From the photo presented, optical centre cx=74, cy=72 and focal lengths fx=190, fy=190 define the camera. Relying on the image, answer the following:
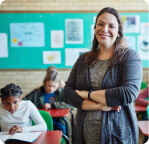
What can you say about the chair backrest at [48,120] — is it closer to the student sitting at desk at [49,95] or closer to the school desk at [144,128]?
the student sitting at desk at [49,95]

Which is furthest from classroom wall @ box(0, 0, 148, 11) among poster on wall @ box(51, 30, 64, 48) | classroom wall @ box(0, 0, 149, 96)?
poster on wall @ box(51, 30, 64, 48)

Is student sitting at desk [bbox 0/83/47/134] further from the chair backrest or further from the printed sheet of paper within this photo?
the printed sheet of paper

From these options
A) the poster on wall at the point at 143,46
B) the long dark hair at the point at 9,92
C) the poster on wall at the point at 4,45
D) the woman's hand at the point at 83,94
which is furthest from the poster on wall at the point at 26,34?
the woman's hand at the point at 83,94

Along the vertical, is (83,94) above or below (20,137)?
above

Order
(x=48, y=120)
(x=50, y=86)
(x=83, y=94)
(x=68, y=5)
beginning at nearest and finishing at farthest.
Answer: (x=83, y=94)
(x=48, y=120)
(x=50, y=86)
(x=68, y=5)

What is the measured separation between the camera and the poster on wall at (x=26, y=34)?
150 inches

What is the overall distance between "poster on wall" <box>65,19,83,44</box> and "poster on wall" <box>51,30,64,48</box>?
0.33ft

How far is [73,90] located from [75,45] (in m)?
2.70

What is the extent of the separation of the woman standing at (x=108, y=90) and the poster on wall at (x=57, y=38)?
2733 millimetres

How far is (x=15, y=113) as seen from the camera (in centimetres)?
178

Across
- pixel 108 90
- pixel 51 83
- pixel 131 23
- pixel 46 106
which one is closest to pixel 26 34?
pixel 51 83

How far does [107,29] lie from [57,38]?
9.25ft

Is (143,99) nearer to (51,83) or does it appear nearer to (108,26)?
(51,83)

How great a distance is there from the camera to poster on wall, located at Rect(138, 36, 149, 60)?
3.87 meters
